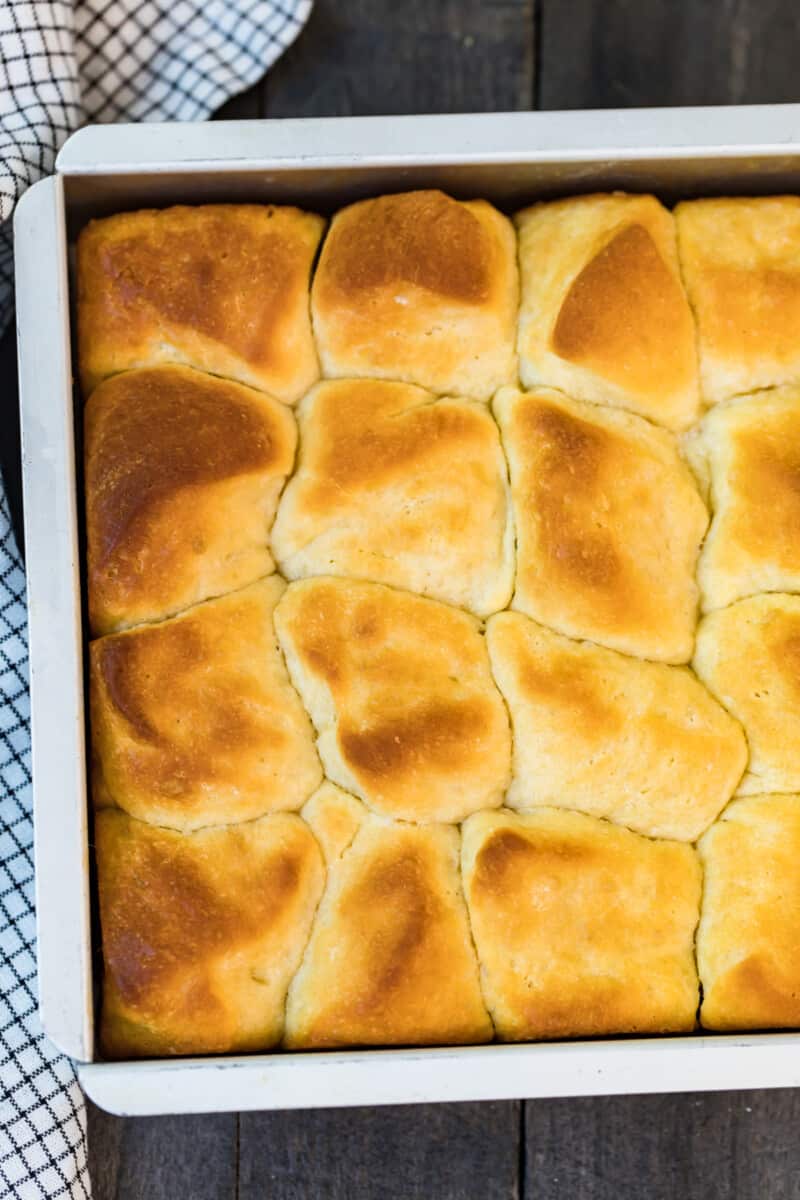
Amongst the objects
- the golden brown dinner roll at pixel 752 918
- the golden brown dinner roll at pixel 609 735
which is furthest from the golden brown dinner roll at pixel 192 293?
the golden brown dinner roll at pixel 752 918

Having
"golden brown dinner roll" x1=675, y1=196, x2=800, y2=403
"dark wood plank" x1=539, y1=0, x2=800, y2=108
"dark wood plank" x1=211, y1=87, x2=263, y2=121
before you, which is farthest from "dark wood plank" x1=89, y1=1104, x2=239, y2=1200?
"dark wood plank" x1=539, y1=0, x2=800, y2=108


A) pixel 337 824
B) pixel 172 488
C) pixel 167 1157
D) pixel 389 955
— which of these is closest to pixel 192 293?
pixel 172 488

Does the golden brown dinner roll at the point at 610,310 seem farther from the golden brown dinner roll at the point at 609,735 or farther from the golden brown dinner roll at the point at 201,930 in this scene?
the golden brown dinner roll at the point at 201,930

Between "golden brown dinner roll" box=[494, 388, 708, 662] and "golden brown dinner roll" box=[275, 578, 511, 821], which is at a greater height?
"golden brown dinner roll" box=[494, 388, 708, 662]

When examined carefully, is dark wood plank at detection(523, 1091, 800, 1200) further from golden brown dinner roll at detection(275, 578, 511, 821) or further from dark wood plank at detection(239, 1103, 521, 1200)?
golden brown dinner roll at detection(275, 578, 511, 821)

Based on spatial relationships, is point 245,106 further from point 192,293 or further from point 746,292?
point 746,292

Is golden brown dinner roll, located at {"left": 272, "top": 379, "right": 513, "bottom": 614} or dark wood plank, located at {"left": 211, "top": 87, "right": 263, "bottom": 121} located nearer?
golden brown dinner roll, located at {"left": 272, "top": 379, "right": 513, "bottom": 614}
